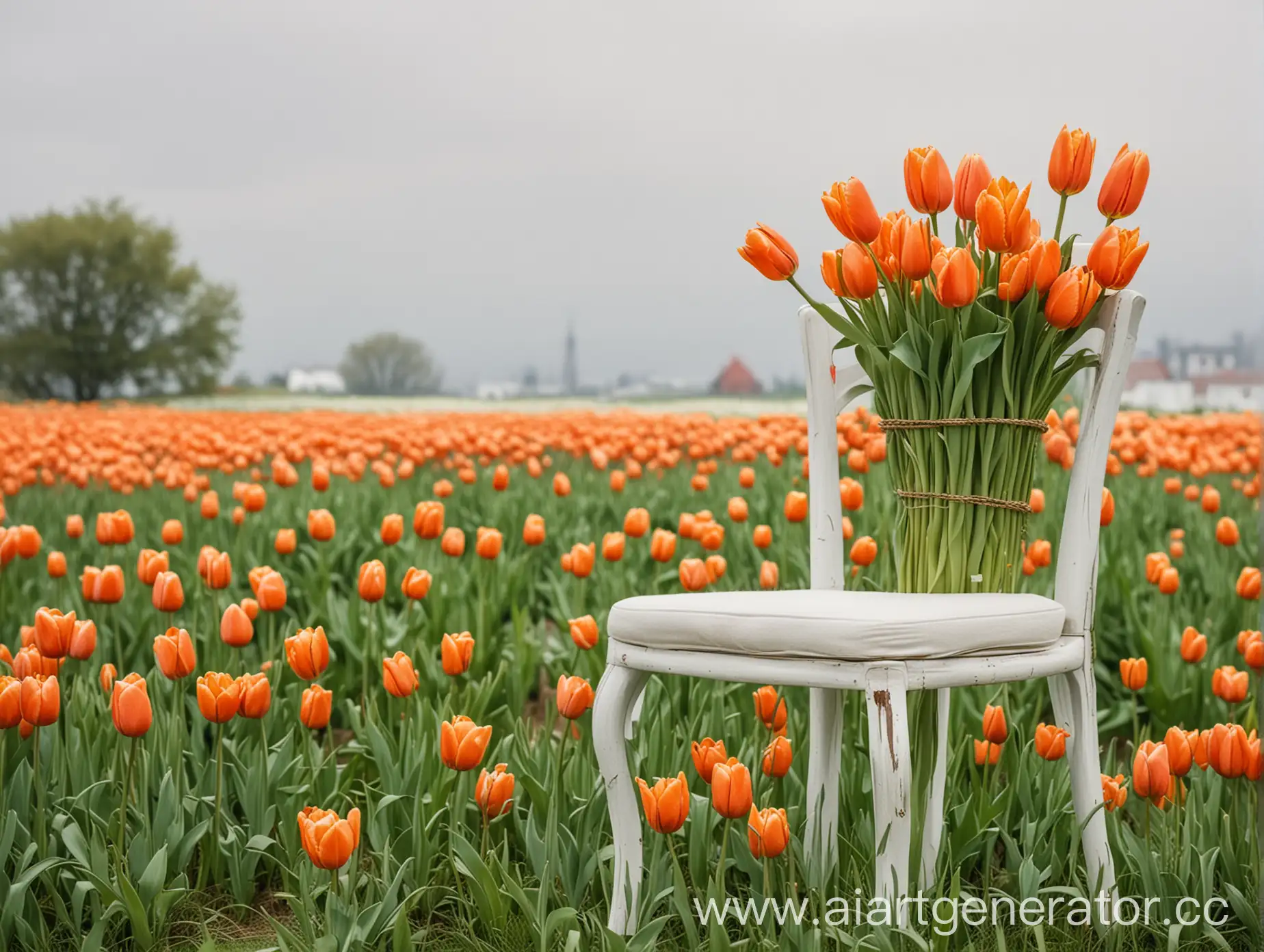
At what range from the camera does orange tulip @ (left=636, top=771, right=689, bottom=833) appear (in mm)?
2092

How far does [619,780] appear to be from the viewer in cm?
229

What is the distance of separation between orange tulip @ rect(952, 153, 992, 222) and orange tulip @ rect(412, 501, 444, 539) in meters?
2.11

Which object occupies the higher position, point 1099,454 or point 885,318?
point 885,318

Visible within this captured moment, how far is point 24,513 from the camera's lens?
6695mm

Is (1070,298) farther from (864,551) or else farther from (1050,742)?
(864,551)

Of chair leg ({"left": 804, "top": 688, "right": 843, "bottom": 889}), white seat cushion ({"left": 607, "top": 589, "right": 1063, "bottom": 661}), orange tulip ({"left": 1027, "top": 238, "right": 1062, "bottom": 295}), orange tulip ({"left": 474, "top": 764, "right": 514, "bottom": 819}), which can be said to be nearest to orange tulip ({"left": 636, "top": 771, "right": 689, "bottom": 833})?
white seat cushion ({"left": 607, "top": 589, "right": 1063, "bottom": 661})

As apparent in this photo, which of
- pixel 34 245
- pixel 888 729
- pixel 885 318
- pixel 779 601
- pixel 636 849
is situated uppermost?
pixel 34 245

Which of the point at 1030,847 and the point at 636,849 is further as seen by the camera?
the point at 1030,847

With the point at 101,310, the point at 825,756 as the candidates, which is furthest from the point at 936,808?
the point at 101,310

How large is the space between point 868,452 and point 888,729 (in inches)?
104

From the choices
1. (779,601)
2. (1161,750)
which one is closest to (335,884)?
(779,601)

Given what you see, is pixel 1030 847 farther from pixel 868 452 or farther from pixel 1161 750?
pixel 868 452

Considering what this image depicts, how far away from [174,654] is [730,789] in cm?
132

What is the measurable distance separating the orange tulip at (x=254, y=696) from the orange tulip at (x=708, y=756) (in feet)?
2.94
